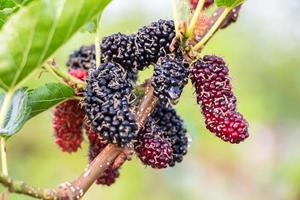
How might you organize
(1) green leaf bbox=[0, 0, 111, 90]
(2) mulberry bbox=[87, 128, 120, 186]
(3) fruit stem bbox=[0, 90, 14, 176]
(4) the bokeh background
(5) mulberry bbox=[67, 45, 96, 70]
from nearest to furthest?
(1) green leaf bbox=[0, 0, 111, 90] < (3) fruit stem bbox=[0, 90, 14, 176] < (2) mulberry bbox=[87, 128, 120, 186] < (5) mulberry bbox=[67, 45, 96, 70] < (4) the bokeh background

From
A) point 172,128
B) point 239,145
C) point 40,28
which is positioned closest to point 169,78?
point 172,128

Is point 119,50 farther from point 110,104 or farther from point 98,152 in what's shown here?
point 98,152

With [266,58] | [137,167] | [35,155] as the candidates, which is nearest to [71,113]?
[137,167]

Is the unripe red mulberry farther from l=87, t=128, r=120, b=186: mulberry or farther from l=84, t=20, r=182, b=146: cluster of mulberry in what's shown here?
l=87, t=128, r=120, b=186: mulberry

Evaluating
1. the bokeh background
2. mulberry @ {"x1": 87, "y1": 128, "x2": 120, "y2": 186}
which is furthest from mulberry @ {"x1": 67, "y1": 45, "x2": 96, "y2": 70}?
the bokeh background

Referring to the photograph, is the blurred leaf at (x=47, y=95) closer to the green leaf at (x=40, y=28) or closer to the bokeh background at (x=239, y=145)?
the green leaf at (x=40, y=28)

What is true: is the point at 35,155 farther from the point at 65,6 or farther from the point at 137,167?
the point at 65,6
